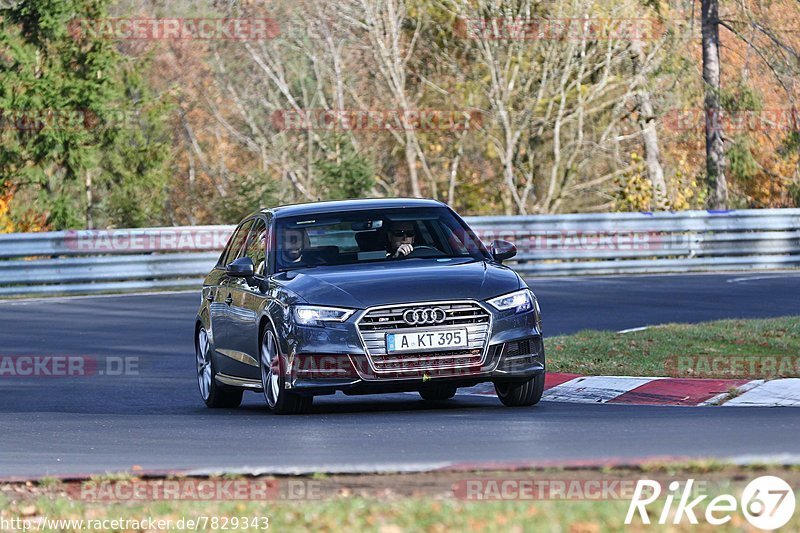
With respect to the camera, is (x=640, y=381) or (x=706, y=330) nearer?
(x=640, y=381)

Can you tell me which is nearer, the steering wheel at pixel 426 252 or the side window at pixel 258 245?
the steering wheel at pixel 426 252

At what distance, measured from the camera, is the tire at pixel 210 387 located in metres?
12.9

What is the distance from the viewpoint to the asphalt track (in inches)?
323

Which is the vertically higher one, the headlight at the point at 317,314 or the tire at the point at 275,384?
the headlight at the point at 317,314

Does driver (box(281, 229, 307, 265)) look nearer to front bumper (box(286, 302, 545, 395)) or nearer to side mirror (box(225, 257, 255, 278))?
side mirror (box(225, 257, 255, 278))

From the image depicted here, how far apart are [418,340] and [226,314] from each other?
2.57 metres

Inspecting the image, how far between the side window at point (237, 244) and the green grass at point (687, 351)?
2.89m

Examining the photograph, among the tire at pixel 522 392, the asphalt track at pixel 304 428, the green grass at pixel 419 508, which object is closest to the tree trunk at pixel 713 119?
the asphalt track at pixel 304 428

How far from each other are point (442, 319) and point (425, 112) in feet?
89.4

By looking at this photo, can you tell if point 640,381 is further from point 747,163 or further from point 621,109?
point 747,163

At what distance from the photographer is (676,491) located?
664 cm

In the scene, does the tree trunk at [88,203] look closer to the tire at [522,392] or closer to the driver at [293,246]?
the driver at [293,246]

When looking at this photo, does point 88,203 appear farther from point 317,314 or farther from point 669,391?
point 317,314

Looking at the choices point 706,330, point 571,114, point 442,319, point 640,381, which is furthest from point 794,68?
point 442,319
